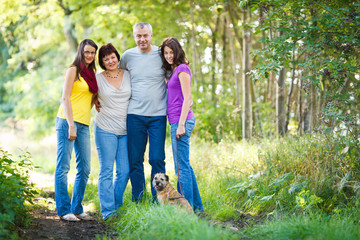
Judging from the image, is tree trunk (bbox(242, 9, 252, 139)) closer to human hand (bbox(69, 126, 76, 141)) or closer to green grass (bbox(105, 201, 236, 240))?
green grass (bbox(105, 201, 236, 240))

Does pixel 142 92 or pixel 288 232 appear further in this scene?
pixel 142 92

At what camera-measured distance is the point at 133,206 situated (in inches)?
173

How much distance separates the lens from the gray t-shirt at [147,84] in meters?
4.49

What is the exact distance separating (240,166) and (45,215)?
3.06 metres

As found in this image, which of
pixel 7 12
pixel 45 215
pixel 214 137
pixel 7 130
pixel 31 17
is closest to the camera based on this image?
pixel 45 215

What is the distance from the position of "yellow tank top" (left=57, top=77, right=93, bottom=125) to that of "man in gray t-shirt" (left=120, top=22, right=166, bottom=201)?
55cm

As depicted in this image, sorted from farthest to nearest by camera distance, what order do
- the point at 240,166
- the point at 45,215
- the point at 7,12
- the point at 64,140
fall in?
the point at 7,12 → the point at 240,166 → the point at 45,215 → the point at 64,140

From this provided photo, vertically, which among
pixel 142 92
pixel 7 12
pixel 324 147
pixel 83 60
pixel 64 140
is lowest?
pixel 324 147

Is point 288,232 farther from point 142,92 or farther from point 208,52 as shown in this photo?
point 208,52

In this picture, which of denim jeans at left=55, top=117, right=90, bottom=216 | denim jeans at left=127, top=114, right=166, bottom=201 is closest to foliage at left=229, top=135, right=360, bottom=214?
denim jeans at left=127, top=114, right=166, bottom=201

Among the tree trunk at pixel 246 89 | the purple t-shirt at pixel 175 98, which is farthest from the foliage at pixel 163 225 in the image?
the tree trunk at pixel 246 89

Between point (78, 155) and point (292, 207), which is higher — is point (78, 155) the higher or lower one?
the higher one

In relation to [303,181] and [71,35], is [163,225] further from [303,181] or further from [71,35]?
[71,35]

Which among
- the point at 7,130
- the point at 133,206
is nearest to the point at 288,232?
the point at 133,206
